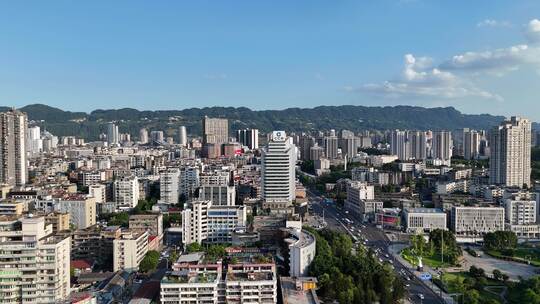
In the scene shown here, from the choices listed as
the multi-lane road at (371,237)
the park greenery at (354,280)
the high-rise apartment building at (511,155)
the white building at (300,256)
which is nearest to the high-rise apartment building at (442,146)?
the high-rise apartment building at (511,155)

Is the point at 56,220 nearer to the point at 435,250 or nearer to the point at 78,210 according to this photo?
the point at 78,210

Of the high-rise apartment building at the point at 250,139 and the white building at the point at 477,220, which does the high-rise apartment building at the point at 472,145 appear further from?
the white building at the point at 477,220

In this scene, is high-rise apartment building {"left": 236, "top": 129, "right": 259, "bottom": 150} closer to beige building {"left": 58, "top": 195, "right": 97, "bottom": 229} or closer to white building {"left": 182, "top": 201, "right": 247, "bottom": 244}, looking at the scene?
beige building {"left": 58, "top": 195, "right": 97, "bottom": 229}

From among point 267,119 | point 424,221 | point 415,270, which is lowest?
point 415,270

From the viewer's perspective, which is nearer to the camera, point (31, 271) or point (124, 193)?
point (31, 271)

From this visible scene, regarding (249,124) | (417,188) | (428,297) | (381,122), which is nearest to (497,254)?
(428,297)

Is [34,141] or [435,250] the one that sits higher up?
[34,141]

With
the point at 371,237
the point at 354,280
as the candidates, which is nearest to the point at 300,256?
the point at 354,280

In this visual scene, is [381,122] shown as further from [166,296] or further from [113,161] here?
Answer: [166,296]
